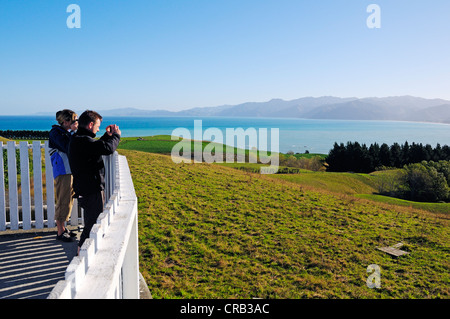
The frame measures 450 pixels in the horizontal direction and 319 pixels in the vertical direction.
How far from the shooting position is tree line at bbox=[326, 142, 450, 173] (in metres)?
75.8

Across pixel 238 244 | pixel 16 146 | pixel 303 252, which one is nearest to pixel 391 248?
pixel 303 252

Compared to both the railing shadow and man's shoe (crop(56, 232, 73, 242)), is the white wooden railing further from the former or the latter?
man's shoe (crop(56, 232, 73, 242))

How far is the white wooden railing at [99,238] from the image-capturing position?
1516mm

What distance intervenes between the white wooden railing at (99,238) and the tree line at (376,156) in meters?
77.4

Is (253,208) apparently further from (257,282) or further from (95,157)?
(95,157)

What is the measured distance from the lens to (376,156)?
76562 mm

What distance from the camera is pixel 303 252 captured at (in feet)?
24.8

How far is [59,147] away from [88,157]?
4.69 feet

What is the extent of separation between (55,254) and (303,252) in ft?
16.9

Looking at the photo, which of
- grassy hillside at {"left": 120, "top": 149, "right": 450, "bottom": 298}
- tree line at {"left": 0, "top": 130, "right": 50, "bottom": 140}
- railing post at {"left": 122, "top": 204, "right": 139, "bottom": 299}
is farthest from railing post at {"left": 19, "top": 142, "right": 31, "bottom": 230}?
tree line at {"left": 0, "top": 130, "right": 50, "bottom": 140}

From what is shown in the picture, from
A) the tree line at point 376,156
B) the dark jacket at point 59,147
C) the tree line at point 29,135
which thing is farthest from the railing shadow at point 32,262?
the tree line at point 376,156

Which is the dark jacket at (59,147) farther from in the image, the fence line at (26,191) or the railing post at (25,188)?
the railing post at (25,188)
